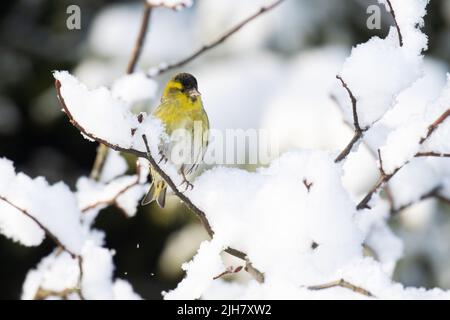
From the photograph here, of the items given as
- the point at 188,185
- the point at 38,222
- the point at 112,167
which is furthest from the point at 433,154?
the point at 112,167

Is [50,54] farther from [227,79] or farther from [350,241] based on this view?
[350,241]

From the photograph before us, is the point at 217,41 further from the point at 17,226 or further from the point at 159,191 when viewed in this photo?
the point at 17,226

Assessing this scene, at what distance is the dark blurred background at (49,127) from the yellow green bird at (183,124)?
1.69 m

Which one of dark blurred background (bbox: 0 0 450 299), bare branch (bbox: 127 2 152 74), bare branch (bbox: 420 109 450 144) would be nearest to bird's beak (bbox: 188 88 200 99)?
bare branch (bbox: 127 2 152 74)

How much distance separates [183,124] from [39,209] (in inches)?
10.4

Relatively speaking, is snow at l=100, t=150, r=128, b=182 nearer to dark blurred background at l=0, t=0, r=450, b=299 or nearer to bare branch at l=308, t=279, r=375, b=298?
bare branch at l=308, t=279, r=375, b=298

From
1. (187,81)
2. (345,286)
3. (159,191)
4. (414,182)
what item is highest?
(187,81)

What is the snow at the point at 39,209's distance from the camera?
0.97m

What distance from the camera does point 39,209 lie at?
1004 millimetres

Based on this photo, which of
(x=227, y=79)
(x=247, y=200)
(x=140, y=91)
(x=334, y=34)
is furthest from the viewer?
(x=334, y=34)

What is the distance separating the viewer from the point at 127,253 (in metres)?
3.11

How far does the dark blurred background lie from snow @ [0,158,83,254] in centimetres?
177

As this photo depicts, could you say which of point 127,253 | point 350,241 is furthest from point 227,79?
point 350,241

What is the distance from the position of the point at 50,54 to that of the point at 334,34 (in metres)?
1.30
